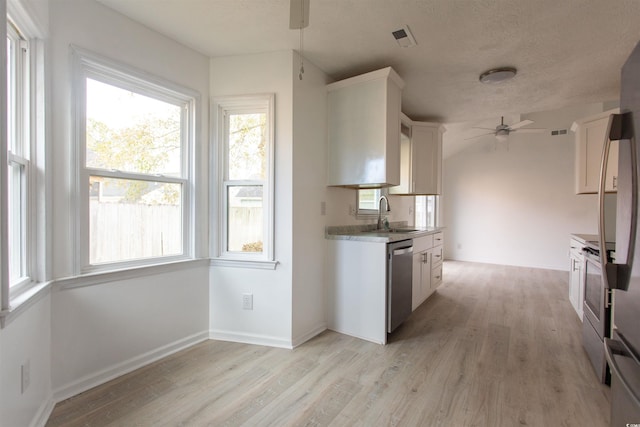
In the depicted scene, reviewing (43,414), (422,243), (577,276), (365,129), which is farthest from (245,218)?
(577,276)

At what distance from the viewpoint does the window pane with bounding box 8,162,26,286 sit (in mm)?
1585

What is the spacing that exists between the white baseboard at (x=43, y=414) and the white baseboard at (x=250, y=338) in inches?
44.0

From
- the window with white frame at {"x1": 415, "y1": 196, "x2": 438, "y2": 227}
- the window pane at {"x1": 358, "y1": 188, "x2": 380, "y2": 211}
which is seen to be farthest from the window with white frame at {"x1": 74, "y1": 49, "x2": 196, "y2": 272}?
the window with white frame at {"x1": 415, "y1": 196, "x2": 438, "y2": 227}

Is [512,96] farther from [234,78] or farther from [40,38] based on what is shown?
[40,38]

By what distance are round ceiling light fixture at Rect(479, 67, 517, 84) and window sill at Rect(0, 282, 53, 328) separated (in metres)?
3.70

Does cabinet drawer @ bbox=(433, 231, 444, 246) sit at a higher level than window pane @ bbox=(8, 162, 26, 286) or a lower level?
lower

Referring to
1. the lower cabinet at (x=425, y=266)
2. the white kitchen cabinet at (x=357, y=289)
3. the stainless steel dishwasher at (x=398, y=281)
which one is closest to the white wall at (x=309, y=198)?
the white kitchen cabinet at (x=357, y=289)

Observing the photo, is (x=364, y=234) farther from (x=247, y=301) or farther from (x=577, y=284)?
(x=577, y=284)

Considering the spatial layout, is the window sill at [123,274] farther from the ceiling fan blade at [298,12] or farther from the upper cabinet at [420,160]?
the upper cabinet at [420,160]

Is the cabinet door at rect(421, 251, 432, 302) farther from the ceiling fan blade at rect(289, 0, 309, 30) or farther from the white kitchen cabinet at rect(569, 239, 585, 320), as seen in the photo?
the ceiling fan blade at rect(289, 0, 309, 30)

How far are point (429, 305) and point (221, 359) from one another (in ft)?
8.63

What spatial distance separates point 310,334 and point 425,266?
177 centimetres

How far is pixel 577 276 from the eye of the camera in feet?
11.2

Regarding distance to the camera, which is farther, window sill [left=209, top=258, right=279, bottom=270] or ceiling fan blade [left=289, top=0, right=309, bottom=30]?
window sill [left=209, top=258, right=279, bottom=270]
